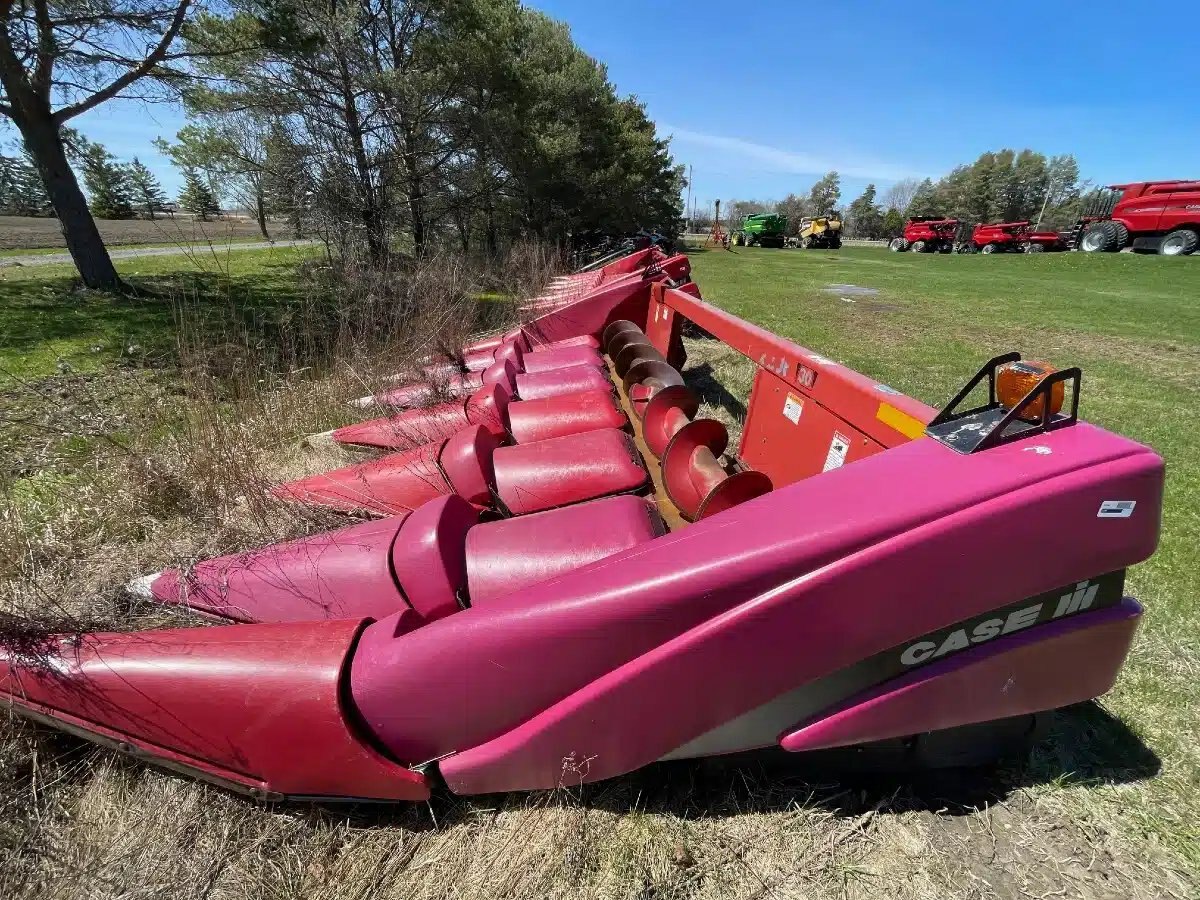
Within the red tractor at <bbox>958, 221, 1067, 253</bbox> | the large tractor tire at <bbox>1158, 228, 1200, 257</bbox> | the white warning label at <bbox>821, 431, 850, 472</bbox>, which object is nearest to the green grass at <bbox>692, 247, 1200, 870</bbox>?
the white warning label at <bbox>821, 431, 850, 472</bbox>

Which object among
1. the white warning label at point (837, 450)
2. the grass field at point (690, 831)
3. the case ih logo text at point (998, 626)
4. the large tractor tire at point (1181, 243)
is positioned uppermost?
the large tractor tire at point (1181, 243)

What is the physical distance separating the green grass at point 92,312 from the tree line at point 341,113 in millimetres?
893

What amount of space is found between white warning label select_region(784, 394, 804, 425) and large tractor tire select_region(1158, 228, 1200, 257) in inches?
1156

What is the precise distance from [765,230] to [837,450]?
42.7 metres

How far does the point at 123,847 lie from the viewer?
53.9 inches

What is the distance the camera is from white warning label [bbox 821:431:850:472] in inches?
80.7

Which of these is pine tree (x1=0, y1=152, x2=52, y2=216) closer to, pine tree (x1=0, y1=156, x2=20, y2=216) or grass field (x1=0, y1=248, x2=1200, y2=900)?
pine tree (x1=0, y1=156, x2=20, y2=216)

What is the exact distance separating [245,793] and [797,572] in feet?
4.50

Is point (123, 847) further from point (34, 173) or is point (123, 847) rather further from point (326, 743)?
point (34, 173)

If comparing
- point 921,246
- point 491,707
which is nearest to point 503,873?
point 491,707

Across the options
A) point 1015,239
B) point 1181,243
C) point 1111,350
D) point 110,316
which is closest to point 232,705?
point 110,316

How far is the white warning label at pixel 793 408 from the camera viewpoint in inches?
94.8

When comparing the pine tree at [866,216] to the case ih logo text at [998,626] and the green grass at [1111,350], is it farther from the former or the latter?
the case ih logo text at [998,626]

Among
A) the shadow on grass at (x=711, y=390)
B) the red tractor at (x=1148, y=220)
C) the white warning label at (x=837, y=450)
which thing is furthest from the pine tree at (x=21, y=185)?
the red tractor at (x=1148, y=220)
